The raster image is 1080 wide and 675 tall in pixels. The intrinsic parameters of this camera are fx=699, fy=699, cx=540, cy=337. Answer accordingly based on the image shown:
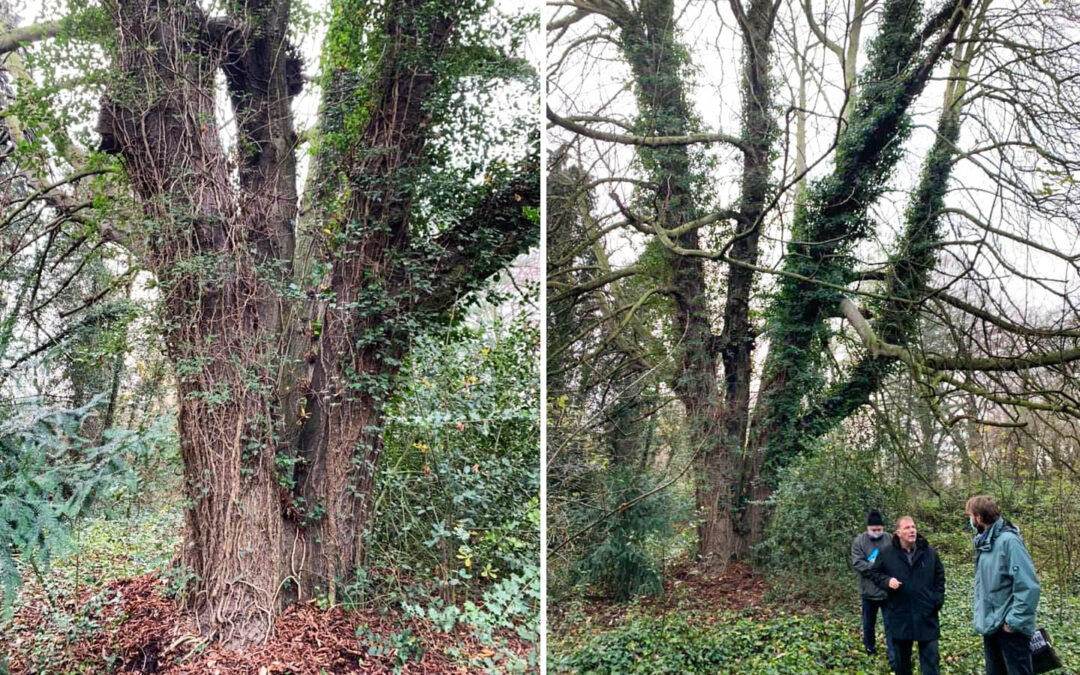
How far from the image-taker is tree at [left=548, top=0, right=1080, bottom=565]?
242 centimetres

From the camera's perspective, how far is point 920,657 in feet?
7.22

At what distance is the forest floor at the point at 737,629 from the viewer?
2.18 metres

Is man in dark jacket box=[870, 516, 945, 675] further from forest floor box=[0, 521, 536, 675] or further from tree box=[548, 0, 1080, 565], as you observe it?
forest floor box=[0, 521, 536, 675]

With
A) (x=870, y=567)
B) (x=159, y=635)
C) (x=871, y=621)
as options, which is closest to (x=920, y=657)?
(x=871, y=621)

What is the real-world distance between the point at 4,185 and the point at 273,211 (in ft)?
3.24

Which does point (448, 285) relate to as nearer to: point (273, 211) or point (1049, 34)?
point (273, 211)

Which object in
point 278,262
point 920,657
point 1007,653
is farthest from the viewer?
point 278,262

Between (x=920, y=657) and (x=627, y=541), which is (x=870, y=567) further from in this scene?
(x=627, y=541)

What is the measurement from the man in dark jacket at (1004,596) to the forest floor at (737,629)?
0.06 m

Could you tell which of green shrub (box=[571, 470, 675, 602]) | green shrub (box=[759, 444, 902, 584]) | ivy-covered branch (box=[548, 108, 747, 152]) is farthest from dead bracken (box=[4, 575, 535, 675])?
ivy-covered branch (box=[548, 108, 747, 152])

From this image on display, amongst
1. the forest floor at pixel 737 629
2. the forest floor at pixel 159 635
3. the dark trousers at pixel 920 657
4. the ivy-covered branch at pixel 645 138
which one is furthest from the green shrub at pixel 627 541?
the ivy-covered branch at pixel 645 138

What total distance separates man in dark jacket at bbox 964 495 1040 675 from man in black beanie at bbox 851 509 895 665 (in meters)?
0.28

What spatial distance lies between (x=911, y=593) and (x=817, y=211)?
138cm

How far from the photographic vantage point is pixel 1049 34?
2.47 m
